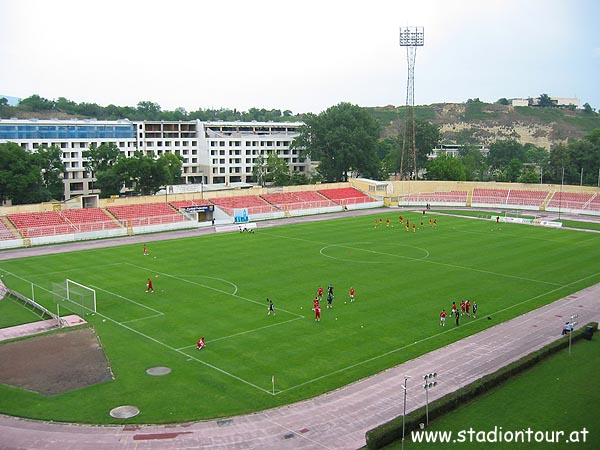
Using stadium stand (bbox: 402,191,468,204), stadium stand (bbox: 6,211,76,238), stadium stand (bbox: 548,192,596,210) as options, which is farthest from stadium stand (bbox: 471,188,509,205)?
stadium stand (bbox: 6,211,76,238)

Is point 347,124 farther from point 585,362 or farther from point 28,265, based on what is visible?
point 585,362

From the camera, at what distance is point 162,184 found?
104 meters

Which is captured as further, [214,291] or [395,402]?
[214,291]

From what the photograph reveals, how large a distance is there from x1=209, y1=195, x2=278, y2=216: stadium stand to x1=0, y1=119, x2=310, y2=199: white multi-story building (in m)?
42.1

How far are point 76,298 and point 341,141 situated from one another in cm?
8312

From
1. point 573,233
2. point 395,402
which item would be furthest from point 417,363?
point 573,233

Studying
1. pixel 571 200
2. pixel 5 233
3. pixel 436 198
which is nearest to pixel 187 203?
pixel 5 233

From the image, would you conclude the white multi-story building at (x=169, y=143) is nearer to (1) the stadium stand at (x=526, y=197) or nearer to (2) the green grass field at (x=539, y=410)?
(1) the stadium stand at (x=526, y=197)

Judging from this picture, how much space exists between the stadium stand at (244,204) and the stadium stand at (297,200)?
1.73m

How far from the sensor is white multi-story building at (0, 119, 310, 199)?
411 ft

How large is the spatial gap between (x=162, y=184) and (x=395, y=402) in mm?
81704

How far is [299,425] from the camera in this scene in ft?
86.4

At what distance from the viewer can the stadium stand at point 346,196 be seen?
105 metres

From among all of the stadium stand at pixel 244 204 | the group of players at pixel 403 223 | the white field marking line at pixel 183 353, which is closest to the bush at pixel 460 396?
the white field marking line at pixel 183 353
